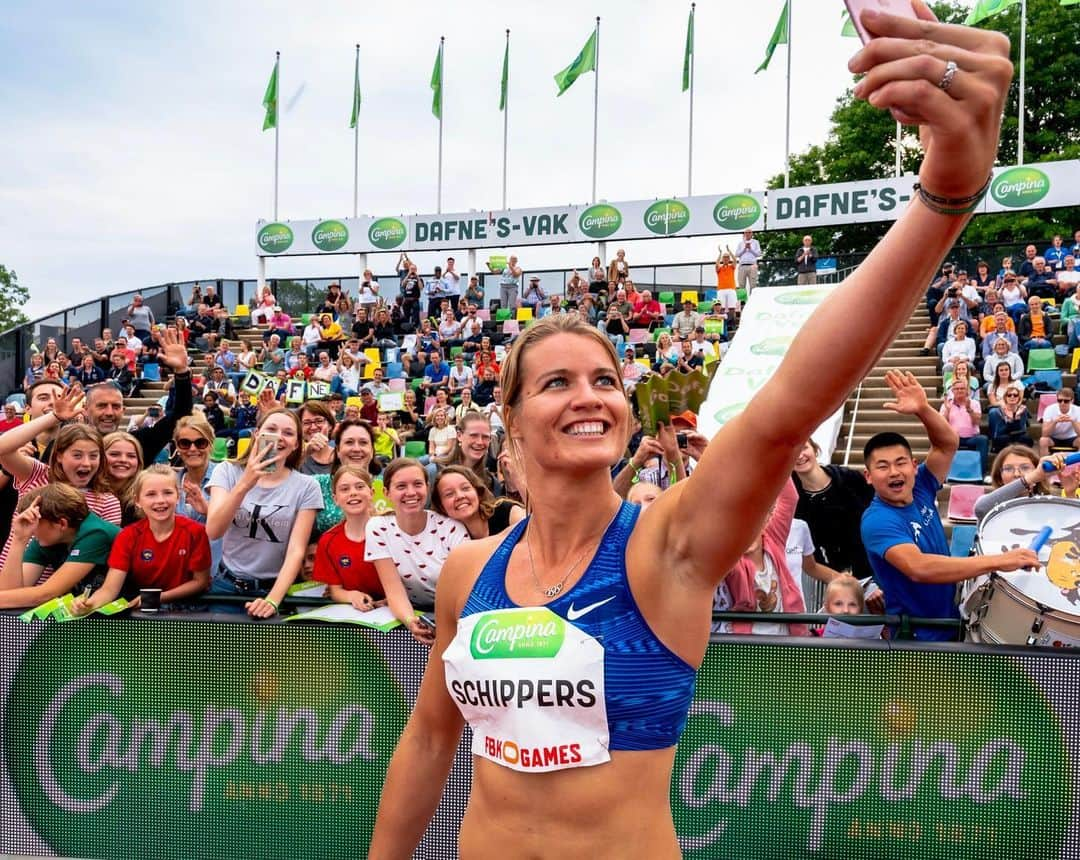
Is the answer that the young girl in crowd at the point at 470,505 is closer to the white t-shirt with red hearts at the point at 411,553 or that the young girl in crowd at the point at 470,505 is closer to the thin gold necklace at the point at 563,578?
the white t-shirt with red hearts at the point at 411,553

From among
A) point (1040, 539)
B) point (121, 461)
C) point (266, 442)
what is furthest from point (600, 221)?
point (1040, 539)

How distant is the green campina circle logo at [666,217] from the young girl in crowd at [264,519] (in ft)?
76.7

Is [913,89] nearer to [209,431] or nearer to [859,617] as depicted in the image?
[859,617]

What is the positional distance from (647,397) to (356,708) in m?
1.76

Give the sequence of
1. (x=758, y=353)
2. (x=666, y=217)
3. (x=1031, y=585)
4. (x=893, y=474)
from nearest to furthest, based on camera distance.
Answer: (x=1031, y=585) < (x=893, y=474) < (x=758, y=353) < (x=666, y=217)

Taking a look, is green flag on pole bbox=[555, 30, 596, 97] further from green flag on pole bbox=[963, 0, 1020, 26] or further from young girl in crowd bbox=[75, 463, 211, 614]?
young girl in crowd bbox=[75, 463, 211, 614]

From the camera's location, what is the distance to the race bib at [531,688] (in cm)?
168

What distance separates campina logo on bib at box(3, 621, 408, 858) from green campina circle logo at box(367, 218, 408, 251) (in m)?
27.4

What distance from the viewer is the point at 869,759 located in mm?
3779

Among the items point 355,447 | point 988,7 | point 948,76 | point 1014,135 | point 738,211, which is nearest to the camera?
point 948,76

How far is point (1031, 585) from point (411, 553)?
2499 mm

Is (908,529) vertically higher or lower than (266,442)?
lower

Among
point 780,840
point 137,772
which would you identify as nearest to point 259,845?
point 137,772

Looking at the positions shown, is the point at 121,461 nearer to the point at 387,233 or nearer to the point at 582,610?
the point at 582,610
